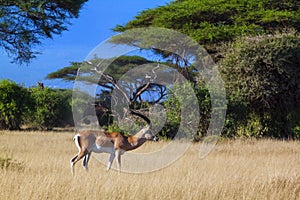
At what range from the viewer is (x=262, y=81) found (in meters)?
19.2

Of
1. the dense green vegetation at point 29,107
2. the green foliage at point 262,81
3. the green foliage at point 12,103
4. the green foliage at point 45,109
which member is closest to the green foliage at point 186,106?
the green foliage at point 262,81

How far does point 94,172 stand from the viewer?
29.3 ft

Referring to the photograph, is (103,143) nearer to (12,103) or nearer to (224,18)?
(224,18)

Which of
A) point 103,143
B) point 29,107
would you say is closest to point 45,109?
point 29,107

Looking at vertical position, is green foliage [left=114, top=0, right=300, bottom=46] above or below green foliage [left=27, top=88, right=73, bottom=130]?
above

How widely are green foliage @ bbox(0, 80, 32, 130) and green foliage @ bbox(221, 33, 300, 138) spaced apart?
10.9 meters

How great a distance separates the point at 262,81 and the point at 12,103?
501 inches

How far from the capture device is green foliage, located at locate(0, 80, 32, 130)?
25.2m

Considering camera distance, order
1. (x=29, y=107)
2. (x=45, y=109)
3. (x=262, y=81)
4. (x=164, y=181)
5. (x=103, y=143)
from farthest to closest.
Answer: (x=45, y=109), (x=29, y=107), (x=262, y=81), (x=103, y=143), (x=164, y=181)

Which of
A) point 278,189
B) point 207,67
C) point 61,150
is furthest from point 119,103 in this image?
point 278,189

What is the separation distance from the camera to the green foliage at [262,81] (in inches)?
758

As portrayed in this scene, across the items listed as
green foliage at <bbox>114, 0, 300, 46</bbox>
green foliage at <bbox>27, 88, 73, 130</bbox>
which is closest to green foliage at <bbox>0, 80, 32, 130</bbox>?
green foliage at <bbox>27, 88, 73, 130</bbox>

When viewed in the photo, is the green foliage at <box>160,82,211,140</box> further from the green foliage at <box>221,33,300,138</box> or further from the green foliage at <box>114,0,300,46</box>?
the green foliage at <box>114,0,300,46</box>

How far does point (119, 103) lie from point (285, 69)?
6674mm
